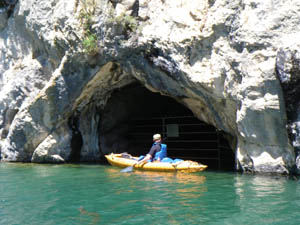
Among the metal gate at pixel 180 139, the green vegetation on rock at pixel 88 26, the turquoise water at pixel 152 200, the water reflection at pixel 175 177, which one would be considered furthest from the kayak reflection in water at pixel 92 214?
the metal gate at pixel 180 139

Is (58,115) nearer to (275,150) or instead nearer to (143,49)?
(143,49)

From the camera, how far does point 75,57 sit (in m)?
11.3

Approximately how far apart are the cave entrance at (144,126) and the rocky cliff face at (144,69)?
0.18 m

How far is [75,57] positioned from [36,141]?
347cm

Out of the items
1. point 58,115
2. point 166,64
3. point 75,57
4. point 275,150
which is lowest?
point 275,150

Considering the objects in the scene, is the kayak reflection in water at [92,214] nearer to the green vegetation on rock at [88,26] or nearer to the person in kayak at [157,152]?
the person in kayak at [157,152]

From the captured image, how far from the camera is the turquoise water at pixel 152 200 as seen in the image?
4.57 metres

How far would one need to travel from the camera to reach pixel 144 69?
9.95 metres

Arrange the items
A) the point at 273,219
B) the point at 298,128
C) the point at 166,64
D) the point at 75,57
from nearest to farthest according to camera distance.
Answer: the point at 273,219, the point at 298,128, the point at 166,64, the point at 75,57

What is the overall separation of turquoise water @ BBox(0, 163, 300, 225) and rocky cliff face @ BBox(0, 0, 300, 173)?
153 centimetres

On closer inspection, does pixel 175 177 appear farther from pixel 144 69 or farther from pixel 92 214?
pixel 92 214

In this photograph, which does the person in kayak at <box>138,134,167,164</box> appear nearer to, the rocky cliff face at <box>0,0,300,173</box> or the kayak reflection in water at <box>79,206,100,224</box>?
the rocky cliff face at <box>0,0,300,173</box>

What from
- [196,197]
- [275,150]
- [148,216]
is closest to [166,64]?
[275,150]

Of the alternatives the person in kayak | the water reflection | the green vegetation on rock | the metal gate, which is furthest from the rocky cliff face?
the person in kayak
